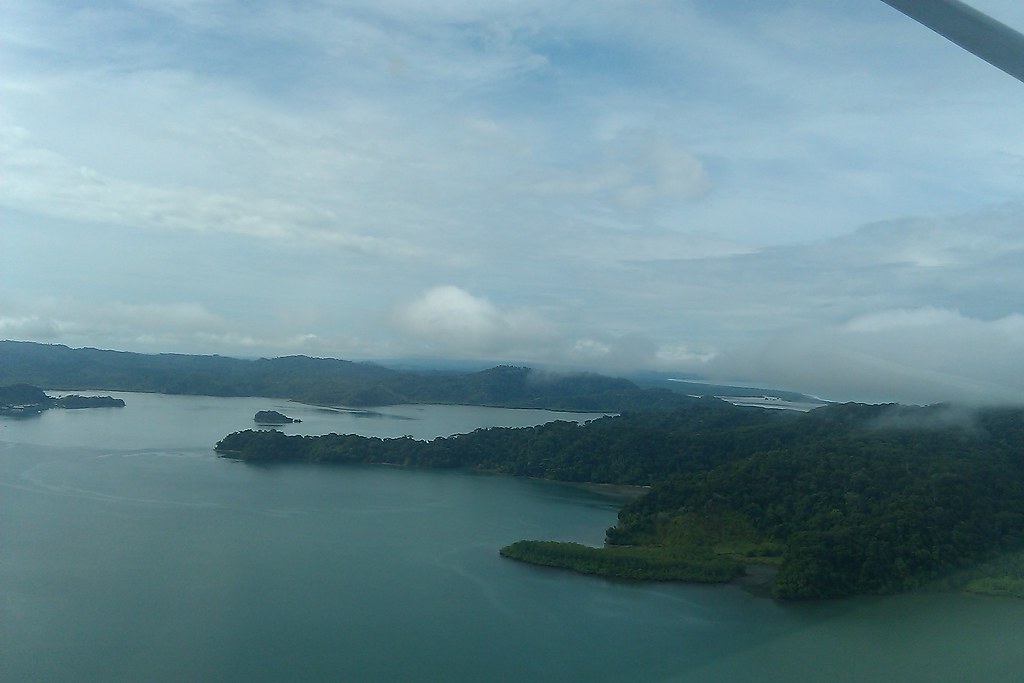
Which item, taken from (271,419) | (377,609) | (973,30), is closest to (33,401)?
(271,419)

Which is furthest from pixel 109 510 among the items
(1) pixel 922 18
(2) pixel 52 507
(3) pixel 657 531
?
(1) pixel 922 18

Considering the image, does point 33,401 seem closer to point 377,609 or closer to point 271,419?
point 271,419

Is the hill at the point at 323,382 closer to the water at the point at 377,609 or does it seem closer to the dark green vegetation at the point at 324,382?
the dark green vegetation at the point at 324,382

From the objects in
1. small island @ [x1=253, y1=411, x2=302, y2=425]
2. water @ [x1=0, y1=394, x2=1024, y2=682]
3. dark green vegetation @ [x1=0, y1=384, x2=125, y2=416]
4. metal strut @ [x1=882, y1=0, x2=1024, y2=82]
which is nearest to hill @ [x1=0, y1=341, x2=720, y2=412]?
dark green vegetation @ [x1=0, y1=384, x2=125, y2=416]

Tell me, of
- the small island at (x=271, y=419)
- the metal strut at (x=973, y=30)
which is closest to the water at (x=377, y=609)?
the metal strut at (x=973, y=30)

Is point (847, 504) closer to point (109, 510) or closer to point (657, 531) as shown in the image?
point (657, 531)

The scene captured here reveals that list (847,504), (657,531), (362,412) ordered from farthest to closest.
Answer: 1. (362,412)
2. (657,531)
3. (847,504)
